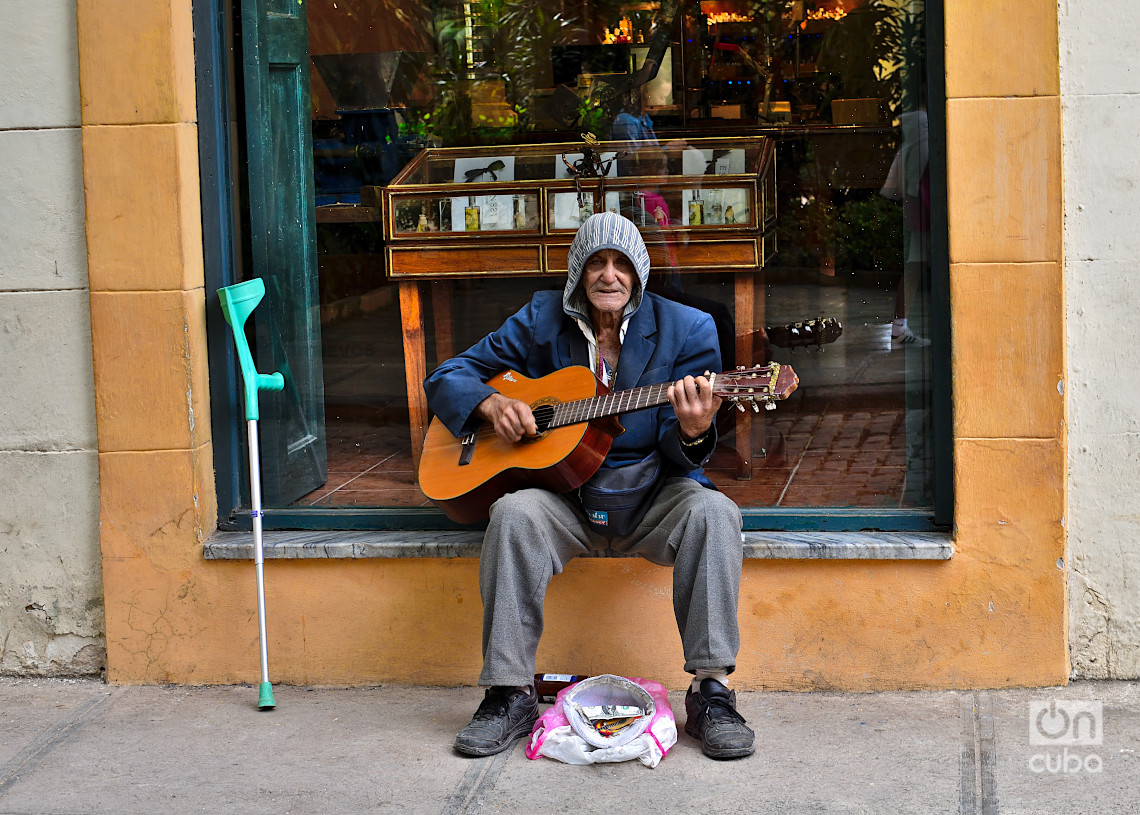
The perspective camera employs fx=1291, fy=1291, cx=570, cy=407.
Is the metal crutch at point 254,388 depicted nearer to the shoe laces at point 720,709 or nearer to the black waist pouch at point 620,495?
the black waist pouch at point 620,495

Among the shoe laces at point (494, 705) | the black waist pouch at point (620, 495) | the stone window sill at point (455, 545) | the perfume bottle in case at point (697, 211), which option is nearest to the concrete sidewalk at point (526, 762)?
the shoe laces at point (494, 705)

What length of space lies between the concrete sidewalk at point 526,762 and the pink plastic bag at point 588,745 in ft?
0.09

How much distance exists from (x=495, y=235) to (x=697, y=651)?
164cm

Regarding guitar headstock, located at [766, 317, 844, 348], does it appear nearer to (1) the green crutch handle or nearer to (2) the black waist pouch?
(2) the black waist pouch

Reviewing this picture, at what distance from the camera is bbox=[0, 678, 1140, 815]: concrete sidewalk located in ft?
10.1

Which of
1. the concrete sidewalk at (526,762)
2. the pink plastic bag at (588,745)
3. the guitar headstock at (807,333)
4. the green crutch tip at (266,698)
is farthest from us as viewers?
the guitar headstock at (807,333)

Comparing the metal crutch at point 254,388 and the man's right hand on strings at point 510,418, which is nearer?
the man's right hand on strings at point 510,418

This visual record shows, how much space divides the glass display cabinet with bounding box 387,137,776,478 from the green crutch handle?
19.9 inches

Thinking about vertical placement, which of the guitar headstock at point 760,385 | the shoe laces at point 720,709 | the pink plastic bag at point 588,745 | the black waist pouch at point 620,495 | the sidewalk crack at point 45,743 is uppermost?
the guitar headstock at point 760,385

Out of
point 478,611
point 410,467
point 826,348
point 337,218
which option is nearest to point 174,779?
point 478,611

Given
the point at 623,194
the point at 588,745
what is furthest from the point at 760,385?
the point at 623,194

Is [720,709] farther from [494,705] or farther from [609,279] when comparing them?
[609,279]

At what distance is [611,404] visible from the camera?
3359mm

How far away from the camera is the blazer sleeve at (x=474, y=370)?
143 inches
